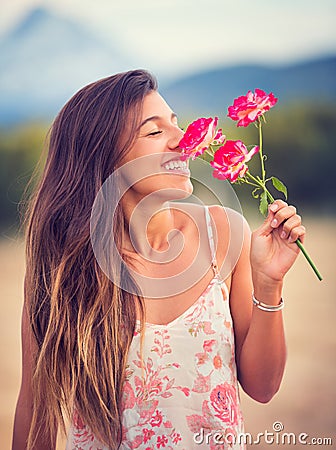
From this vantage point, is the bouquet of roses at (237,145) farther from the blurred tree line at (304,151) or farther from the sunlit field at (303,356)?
the blurred tree line at (304,151)

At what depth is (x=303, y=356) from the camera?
238cm

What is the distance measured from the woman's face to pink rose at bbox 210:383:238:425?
0.33 metres

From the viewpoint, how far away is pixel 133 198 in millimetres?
1296

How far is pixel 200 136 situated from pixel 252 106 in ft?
0.27

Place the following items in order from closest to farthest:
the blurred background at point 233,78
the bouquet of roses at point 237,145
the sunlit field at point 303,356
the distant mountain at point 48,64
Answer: the bouquet of roses at point 237,145 < the sunlit field at point 303,356 < the blurred background at point 233,78 < the distant mountain at point 48,64

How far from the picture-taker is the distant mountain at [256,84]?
2.49 meters

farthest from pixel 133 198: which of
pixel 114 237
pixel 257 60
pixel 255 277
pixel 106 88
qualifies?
pixel 257 60

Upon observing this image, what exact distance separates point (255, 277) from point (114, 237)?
0.30 m

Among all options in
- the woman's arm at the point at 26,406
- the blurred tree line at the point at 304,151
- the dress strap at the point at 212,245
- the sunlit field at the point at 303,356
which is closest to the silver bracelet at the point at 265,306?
the dress strap at the point at 212,245

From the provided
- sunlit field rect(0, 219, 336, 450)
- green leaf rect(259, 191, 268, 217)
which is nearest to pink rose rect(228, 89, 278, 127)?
green leaf rect(259, 191, 268, 217)

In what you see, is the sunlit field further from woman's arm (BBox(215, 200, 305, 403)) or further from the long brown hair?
woman's arm (BBox(215, 200, 305, 403))

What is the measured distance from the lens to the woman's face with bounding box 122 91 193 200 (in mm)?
1202

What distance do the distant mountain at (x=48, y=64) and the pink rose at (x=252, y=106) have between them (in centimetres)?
160

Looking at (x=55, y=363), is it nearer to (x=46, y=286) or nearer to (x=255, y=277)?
(x=46, y=286)
